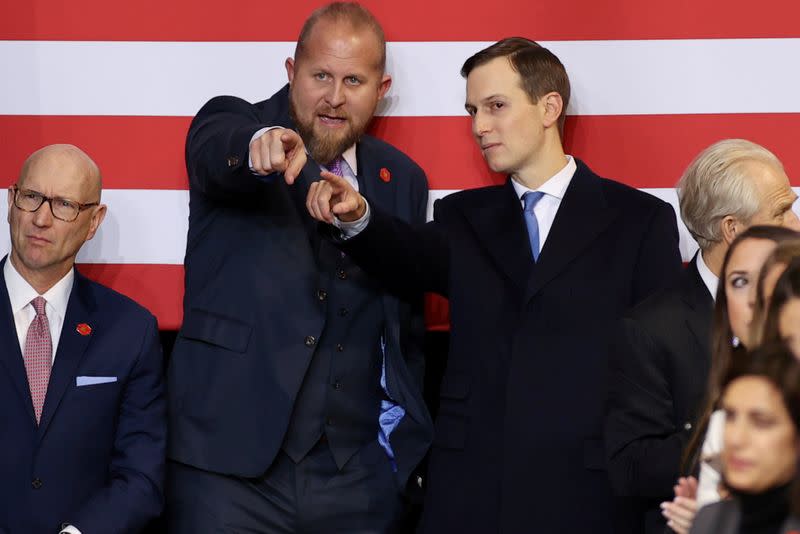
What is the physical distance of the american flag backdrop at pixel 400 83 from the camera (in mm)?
2908

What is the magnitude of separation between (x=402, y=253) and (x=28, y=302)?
784 mm

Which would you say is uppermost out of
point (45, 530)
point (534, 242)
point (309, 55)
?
point (309, 55)

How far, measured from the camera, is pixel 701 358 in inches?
80.2

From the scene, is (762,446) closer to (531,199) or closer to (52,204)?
(531,199)

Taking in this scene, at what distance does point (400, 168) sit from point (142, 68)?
0.71 m

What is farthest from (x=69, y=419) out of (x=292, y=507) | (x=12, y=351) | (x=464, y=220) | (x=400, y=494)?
(x=464, y=220)

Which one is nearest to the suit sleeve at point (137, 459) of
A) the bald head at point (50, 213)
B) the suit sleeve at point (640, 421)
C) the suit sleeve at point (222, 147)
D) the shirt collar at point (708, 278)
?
the bald head at point (50, 213)

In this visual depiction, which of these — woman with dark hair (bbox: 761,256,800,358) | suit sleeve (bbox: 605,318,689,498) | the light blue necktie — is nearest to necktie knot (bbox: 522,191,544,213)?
the light blue necktie

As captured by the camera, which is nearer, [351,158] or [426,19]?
[351,158]

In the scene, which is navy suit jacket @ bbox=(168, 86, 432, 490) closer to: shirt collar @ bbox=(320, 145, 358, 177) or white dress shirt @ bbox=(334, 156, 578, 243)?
shirt collar @ bbox=(320, 145, 358, 177)

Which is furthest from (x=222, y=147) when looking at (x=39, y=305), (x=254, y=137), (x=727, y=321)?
(x=727, y=321)

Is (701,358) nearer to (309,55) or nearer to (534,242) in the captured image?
(534,242)

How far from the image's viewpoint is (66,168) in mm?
2527

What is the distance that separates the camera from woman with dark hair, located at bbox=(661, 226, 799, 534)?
119cm
